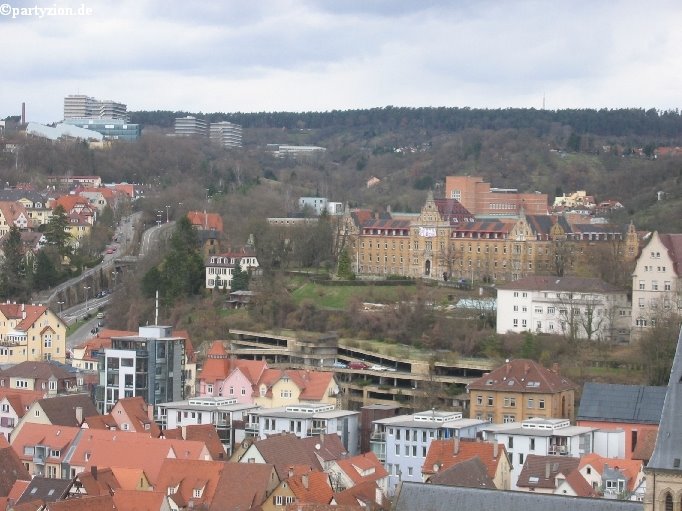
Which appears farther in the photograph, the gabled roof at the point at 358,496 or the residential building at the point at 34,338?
the residential building at the point at 34,338

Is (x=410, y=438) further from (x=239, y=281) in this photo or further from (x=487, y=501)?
(x=239, y=281)

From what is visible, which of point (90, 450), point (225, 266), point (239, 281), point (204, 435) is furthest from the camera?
point (225, 266)

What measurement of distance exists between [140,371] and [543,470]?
Answer: 74.5 ft

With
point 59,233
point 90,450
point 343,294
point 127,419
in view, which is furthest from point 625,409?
point 59,233

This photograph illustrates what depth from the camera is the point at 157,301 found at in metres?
88.9

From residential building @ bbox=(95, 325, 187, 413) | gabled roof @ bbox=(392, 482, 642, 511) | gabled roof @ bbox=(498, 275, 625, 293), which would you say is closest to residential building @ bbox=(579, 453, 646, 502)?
gabled roof @ bbox=(392, 482, 642, 511)

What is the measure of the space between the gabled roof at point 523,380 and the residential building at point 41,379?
18656 mm

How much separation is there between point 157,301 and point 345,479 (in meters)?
36.0

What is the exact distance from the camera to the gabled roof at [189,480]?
5203cm

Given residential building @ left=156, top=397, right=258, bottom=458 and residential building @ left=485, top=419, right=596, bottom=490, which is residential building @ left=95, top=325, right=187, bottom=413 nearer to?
residential building @ left=156, top=397, right=258, bottom=458

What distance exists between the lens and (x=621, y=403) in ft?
205

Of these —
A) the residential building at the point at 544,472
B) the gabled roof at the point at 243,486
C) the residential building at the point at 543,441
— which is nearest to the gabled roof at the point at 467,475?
the residential building at the point at 544,472

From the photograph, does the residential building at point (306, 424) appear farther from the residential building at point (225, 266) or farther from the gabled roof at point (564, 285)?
the residential building at point (225, 266)

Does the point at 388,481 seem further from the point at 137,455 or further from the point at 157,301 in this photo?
the point at 157,301
